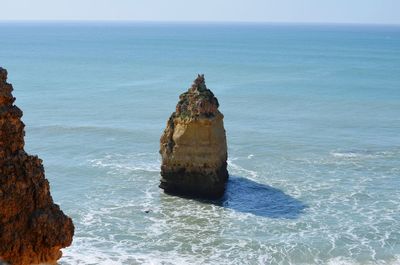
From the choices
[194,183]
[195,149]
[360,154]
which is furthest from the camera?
[360,154]

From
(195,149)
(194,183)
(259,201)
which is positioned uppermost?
(195,149)

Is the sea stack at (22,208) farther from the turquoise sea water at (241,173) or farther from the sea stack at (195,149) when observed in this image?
the sea stack at (195,149)

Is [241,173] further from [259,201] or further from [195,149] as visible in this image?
[195,149]

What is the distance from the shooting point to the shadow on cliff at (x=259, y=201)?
128 ft

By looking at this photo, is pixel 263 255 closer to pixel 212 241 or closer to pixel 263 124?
pixel 212 241

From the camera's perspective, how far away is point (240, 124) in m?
66.4

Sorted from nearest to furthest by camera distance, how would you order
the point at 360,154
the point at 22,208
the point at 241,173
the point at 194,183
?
the point at 22,208 → the point at 194,183 → the point at 241,173 → the point at 360,154

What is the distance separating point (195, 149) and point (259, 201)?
185 inches

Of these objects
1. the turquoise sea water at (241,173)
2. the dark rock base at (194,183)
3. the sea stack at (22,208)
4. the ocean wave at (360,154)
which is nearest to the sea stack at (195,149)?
the dark rock base at (194,183)

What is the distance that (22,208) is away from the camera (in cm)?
1495

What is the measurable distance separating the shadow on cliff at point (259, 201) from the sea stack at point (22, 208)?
79.7ft

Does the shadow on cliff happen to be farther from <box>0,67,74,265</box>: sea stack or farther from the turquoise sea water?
<box>0,67,74,265</box>: sea stack

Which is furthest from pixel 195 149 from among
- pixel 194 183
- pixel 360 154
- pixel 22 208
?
pixel 22 208

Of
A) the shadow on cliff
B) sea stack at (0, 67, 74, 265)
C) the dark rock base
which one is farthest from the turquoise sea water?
sea stack at (0, 67, 74, 265)
